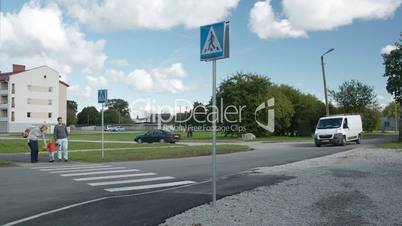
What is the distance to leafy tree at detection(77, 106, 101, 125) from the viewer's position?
506 ft

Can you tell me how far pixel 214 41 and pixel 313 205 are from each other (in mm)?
3307

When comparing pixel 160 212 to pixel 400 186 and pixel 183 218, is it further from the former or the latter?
pixel 400 186

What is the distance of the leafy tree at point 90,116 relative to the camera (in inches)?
6073

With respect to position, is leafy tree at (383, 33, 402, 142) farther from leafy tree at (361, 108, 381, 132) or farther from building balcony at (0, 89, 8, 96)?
building balcony at (0, 89, 8, 96)

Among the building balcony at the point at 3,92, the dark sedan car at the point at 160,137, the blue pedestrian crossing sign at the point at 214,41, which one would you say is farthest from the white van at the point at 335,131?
the building balcony at the point at 3,92

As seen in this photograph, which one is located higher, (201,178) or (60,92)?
(60,92)

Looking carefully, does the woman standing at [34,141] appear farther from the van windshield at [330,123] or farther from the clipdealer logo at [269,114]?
the clipdealer logo at [269,114]

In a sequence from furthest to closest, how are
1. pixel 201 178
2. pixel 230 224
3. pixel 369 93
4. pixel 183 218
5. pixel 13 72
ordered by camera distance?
pixel 13 72
pixel 369 93
pixel 201 178
pixel 183 218
pixel 230 224

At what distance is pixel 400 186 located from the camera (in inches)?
389

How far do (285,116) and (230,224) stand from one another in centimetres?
5249

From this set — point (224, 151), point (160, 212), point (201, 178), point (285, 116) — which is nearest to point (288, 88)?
point (285, 116)

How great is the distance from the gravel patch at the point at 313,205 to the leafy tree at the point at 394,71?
2991cm

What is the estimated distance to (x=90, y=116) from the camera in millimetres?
154750

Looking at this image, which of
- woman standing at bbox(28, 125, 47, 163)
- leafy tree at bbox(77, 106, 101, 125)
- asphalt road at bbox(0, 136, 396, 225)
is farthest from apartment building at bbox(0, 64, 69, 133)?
asphalt road at bbox(0, 136, 396, 225)
